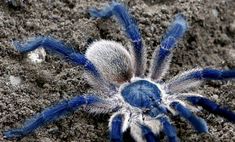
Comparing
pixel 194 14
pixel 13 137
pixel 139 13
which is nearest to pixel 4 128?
pixel 13 137

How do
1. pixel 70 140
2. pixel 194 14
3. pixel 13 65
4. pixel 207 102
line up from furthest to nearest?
pixel 194 14, pixel 13 65, pixel 70 140, pixel 207 102

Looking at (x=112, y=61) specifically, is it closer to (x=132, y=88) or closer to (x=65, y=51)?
(x=132, y=88)

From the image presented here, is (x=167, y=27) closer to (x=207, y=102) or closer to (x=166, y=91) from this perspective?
(x=166, y=91)

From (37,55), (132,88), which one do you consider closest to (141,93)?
(132,88)

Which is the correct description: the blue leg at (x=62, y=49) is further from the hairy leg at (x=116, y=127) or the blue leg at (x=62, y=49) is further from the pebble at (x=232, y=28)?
the pebble at (x=232, y=28)

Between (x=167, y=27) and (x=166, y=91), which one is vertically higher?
(x=167, y=27)
